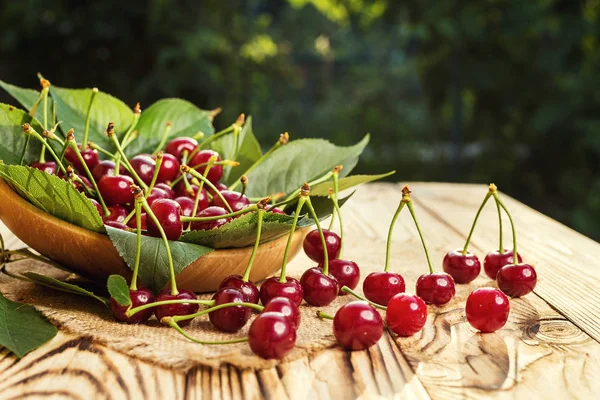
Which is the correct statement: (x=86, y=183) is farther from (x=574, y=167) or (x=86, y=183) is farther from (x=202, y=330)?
(x=574, y=167)

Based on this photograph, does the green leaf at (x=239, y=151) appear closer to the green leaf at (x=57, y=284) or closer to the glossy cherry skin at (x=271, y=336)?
the green leaf at (x=57, y=284)

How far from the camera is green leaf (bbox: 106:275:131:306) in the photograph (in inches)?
30.8

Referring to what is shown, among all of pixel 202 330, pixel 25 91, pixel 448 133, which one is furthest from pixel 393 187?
pixel 448 133

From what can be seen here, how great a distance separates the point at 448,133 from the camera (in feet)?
16.4

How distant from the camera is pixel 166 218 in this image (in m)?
0.87

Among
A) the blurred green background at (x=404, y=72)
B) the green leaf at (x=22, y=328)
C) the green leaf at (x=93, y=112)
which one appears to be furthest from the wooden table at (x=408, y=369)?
the blurred green background at (x=404, y=72)

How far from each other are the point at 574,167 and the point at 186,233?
3.45 m

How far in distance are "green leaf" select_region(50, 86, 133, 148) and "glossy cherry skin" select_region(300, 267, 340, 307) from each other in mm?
451

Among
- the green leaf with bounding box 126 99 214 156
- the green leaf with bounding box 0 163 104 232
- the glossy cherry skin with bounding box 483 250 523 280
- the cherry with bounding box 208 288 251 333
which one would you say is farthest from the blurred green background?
the cherry with bounding box 208 288 251 333

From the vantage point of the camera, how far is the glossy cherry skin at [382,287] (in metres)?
0.92

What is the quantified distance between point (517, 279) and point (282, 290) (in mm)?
344

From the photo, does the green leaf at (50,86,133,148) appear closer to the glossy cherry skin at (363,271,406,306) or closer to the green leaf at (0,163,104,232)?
the green leaf at (0,163,104,232)

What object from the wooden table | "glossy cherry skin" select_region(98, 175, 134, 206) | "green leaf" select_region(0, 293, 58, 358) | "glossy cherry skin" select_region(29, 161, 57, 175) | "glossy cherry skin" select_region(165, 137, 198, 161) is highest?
"glossy cherry skin" select_region(165, 137, 198, 161)

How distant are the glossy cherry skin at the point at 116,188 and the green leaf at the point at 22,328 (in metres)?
0.18
